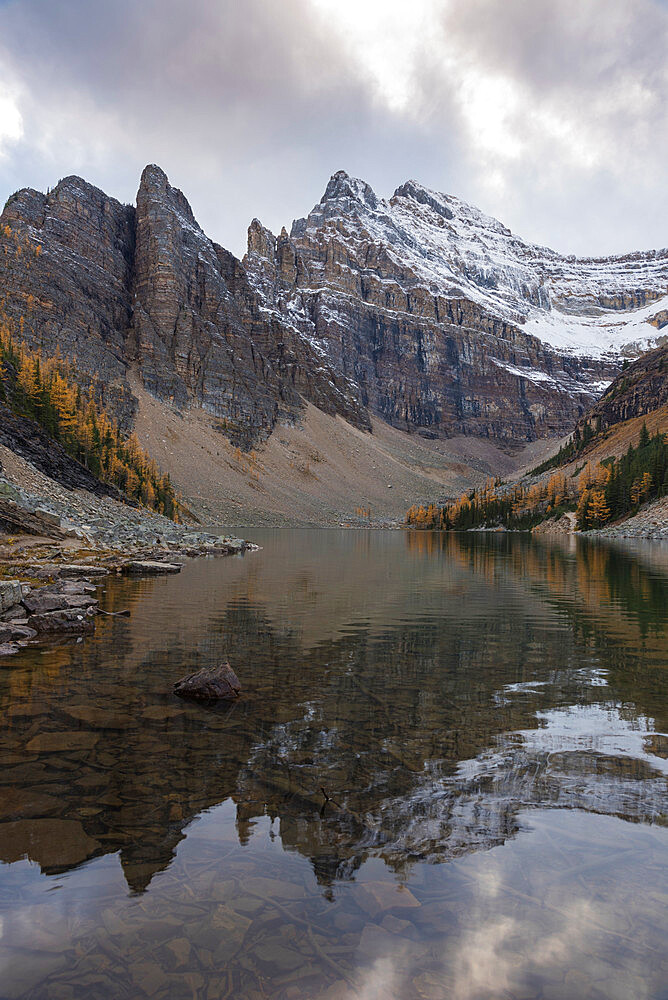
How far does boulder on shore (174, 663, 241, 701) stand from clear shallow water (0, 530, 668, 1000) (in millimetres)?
383

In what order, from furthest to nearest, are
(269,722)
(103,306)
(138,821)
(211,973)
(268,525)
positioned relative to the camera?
(103,306)
(268,525)
(269,722)
(138,821)
(211,973)

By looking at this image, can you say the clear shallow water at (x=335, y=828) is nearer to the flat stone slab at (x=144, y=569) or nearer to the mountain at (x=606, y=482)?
the flat stone slab at (x=144, y=569)

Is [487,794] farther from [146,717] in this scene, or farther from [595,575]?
[595,575]

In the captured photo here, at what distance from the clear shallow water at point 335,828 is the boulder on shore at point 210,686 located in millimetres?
383

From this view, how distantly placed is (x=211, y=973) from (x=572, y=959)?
8.76 feet

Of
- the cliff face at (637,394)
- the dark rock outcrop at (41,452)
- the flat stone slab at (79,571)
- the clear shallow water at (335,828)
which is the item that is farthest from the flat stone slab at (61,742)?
the cliff face at (637,394)

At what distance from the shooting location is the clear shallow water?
12.9ft

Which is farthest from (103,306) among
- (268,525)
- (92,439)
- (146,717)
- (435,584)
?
(146,717)

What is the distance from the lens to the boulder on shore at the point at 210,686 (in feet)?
33.3

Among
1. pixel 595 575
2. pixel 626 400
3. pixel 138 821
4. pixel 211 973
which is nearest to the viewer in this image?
pixel 211 973

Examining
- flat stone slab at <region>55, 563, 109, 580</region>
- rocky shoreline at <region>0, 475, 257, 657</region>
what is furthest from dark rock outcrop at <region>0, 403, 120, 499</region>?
flat stone slab at <region>55, 563, 109, 580</region>

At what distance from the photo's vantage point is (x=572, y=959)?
399 centimetres

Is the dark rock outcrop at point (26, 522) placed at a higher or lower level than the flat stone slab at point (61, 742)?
higher

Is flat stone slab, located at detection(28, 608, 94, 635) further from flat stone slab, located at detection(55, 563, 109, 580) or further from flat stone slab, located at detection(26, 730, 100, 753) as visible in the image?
flat stone slab, located at detection(55, 563, 109, 580)
